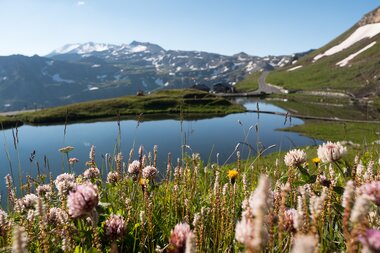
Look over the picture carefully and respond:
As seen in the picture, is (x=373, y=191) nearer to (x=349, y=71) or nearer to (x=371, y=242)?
(x=371, y=242)

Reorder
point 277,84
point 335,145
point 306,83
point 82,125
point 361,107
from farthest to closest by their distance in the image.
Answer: point 277,84 → point 306,83 → point 361,107 → point 82,125 → point 335,145

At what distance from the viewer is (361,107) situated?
96375 millimetres

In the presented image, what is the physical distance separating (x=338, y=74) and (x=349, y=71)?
17.9 ft

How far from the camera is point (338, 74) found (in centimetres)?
15488

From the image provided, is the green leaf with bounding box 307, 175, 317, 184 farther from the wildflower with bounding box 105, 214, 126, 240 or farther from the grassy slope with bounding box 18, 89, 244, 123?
the grassy slope with bounding box 18, 89, 244, 123

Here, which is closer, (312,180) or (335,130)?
(312,180)

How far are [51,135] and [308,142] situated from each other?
5314cm

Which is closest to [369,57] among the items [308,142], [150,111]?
[150,111]

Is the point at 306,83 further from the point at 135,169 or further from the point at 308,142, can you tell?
the point at 135,169

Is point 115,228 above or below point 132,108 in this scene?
above

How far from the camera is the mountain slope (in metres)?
127

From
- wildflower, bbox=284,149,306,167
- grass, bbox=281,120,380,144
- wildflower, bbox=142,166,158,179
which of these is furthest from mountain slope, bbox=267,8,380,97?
wildflower, bbox=284,149,306,167

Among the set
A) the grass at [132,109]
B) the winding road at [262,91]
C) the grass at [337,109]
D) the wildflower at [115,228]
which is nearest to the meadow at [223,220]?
the wildflower at [115,228]

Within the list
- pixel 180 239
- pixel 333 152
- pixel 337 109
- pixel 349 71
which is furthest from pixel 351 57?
pixel 180 239
